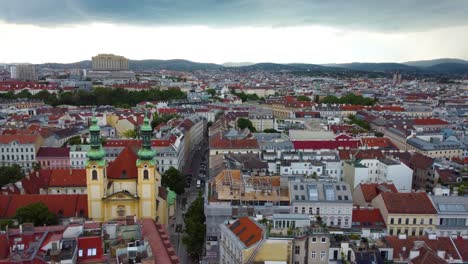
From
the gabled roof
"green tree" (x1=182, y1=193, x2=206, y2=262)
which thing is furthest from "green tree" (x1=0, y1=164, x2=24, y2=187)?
the gabled roof

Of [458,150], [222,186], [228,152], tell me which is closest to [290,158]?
[228,152]

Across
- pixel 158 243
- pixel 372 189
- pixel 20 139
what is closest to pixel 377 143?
pixel 372 189

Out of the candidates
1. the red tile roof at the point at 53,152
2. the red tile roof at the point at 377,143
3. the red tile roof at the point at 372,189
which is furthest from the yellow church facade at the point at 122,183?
the red tile roof at the point at 377,143

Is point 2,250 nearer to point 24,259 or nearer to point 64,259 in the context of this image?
point 24,259

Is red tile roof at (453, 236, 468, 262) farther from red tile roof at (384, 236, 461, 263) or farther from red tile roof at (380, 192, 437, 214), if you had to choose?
red tile roof at (380, 192, 437, 214)

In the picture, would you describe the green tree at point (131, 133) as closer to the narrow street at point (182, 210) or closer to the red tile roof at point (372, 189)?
the narrow street at point (182, 210)

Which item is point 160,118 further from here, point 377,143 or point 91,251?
point 91,251
